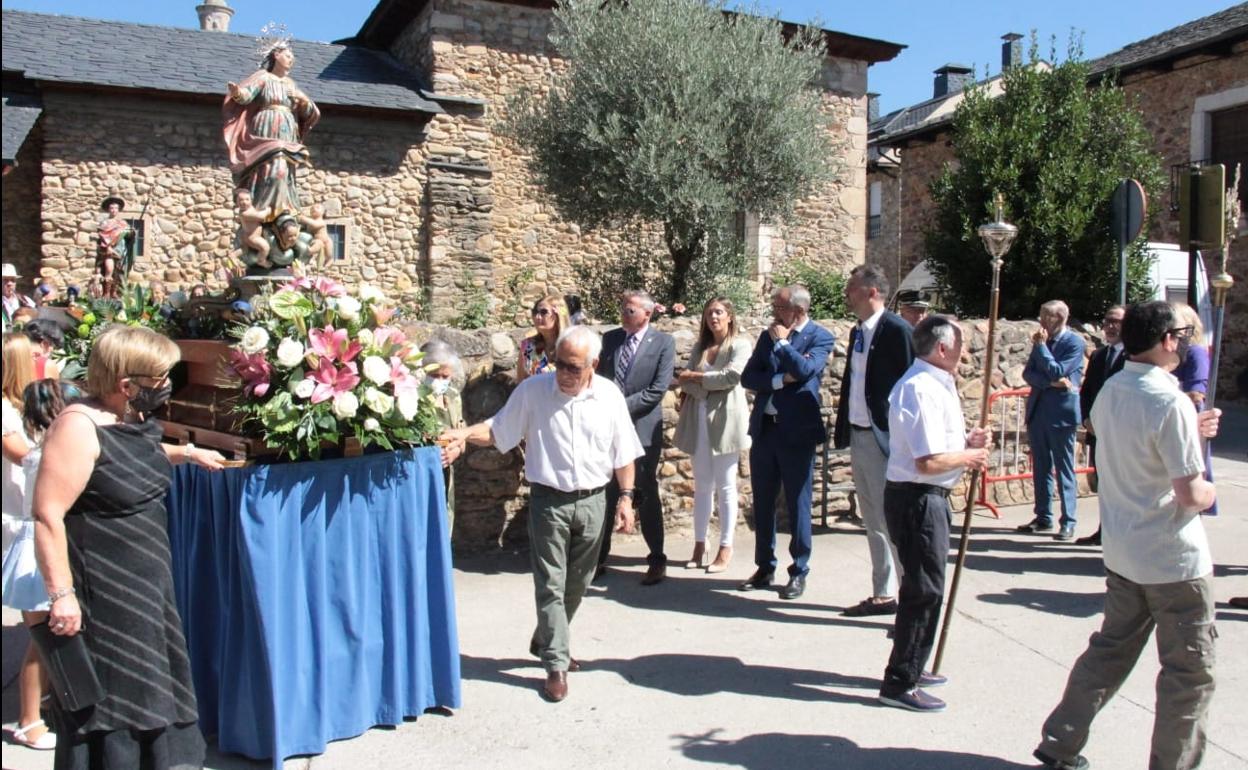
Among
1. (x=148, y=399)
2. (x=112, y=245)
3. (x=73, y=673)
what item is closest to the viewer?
(x=73, y=673)

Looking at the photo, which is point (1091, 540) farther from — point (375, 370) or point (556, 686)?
point (375, 370)

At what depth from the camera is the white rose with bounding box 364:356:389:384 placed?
3.89 m

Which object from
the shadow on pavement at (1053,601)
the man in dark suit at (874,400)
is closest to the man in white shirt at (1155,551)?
the man in dark suit at (874,400)

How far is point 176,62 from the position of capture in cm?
1580

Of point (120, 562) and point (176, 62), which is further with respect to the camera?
point (176, 62)

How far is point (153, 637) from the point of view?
10.4 feet

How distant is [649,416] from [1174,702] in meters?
3.44

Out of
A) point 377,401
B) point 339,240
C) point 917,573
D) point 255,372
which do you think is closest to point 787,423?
point 917,573

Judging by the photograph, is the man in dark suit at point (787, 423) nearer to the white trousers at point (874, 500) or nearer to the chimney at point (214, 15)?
the white trousers at point (874, 500)

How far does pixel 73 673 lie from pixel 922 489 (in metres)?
3.16

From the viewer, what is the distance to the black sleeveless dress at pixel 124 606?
3.07m

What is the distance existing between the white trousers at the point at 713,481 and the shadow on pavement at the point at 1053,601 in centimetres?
156

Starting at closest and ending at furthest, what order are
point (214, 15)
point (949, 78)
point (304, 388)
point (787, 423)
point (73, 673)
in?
point (73, 673), point (304, 388), point (787, 423), point (214, 15), point (949, 78)

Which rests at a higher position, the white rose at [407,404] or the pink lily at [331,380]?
the pink lily at [331,380]
